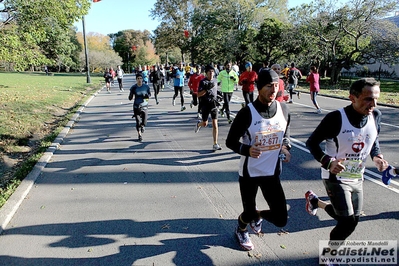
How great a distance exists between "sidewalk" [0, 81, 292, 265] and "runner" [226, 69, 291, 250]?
1.94 feet

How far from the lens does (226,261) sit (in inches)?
129

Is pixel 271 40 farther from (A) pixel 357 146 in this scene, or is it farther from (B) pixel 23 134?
(A) pixel 357 146

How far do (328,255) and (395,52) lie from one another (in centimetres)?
2708

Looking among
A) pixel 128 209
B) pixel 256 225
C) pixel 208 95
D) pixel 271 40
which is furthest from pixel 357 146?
pixel 271 40

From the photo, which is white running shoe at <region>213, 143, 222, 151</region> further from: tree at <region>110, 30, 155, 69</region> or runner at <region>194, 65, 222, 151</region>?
tree at <region>110, 30, 155, 69</region>

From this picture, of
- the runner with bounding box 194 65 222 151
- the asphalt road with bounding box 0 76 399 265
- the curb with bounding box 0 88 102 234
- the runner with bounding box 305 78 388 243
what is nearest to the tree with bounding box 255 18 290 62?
the runner with bounding box 194 65 222 151

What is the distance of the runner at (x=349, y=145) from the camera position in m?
2.82

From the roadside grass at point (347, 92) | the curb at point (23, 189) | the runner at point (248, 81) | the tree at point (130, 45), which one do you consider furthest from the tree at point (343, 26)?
the tree at point (130, 45)

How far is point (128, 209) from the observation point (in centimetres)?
455

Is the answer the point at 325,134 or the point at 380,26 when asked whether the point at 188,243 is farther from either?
the point at 380,26

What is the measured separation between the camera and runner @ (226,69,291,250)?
3059 millimetres

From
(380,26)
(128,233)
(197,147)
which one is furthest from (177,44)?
(128,233)

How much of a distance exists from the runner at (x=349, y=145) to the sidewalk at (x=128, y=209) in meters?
0.92

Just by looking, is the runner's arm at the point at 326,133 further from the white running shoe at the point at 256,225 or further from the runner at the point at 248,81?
the runner at the point at 248,81
